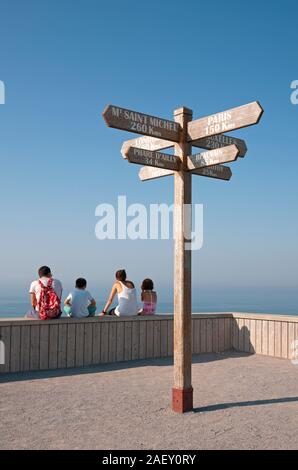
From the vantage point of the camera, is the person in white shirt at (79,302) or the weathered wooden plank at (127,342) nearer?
the person in white shirt at (79,302)

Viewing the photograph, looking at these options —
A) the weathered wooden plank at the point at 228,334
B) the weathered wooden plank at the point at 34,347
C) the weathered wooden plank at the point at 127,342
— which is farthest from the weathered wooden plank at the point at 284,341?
the weathered wooden plank at the point at 34,347

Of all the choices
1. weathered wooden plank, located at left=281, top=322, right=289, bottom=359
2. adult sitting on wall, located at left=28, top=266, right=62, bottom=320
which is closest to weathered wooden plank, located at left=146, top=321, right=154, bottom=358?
adult sitting on wall, located at left=28, top=266, right=62, bottom=320

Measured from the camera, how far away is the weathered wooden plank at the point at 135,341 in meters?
9.65

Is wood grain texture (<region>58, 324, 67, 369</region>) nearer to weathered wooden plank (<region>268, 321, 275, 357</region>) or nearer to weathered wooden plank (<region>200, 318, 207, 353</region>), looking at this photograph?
weathered wooden plank (<region>200, 318, 207, 353</region>)

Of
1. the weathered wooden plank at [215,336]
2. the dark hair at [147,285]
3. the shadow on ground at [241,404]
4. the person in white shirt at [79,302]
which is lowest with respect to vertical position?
the shadow on ground at [241,404]

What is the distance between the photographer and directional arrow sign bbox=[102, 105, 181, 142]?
5.71 m

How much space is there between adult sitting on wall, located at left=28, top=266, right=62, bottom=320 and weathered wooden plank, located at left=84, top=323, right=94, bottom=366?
57 cm

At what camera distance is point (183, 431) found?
5.20 m

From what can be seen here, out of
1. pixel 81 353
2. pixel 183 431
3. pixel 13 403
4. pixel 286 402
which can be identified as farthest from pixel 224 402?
pixel 81 353

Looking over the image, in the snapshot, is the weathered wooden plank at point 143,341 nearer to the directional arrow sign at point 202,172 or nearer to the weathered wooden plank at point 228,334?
the weathered wooden plank at point 228,334

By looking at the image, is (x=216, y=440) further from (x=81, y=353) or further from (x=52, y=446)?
(x=81, y=353)

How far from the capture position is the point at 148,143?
21.8 ft

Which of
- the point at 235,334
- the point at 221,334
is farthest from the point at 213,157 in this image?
the point at 235,334

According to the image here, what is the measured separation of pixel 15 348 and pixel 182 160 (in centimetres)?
404
